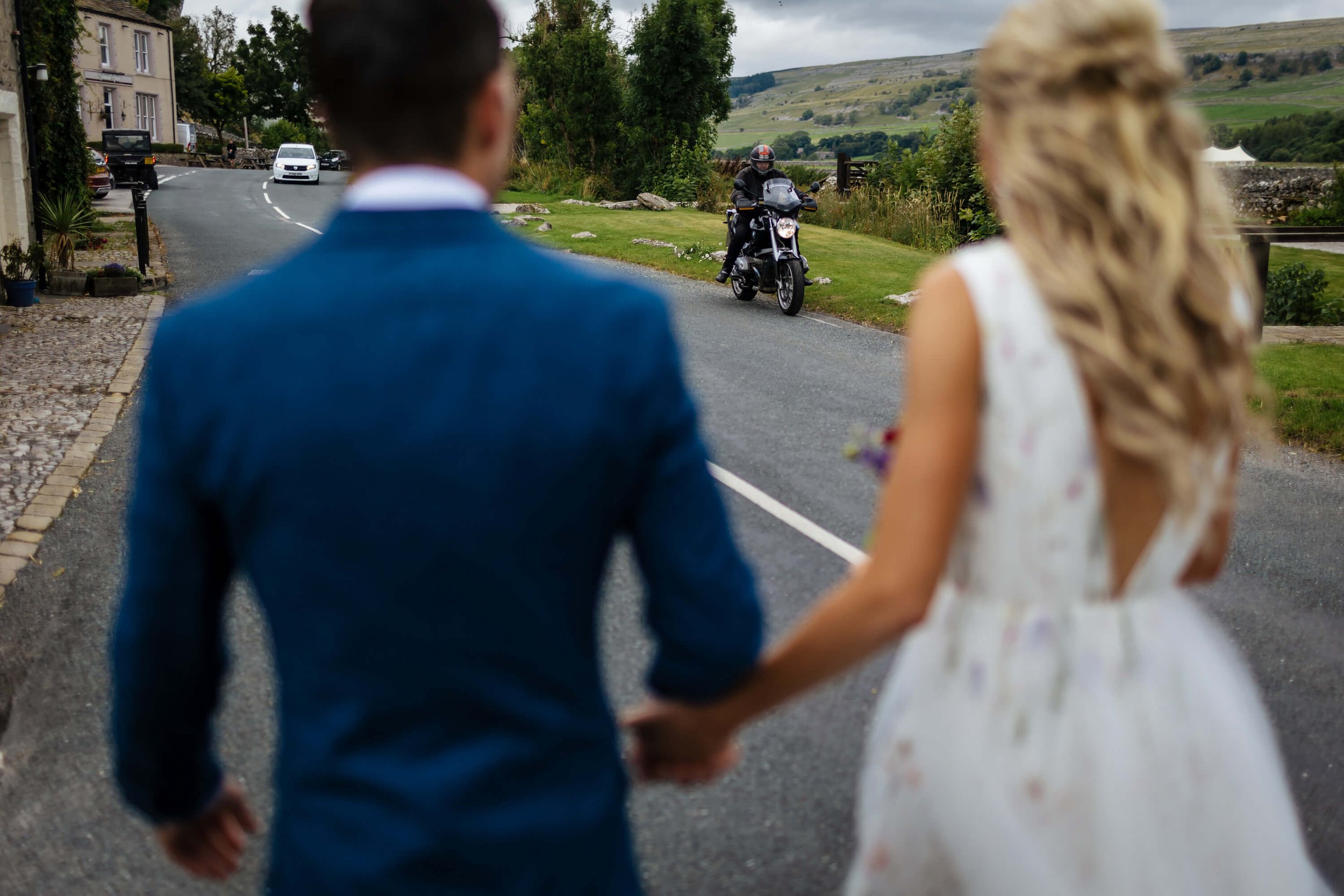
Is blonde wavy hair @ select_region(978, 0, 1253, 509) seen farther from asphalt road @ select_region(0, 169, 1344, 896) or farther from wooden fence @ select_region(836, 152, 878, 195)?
wooden fence @ select_region(836, 152, 878, 195)

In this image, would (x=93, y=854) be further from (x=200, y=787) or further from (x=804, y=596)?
(x=804, y=596)

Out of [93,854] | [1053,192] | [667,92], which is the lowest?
[93,854]

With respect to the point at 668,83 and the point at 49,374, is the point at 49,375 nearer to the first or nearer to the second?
the point at 49,374

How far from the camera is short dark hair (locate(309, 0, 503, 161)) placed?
1.26 meters

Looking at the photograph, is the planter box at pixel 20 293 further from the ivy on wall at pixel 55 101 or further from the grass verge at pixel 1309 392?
the grass verge at pixel 1309 392

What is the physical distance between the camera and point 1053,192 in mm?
1396

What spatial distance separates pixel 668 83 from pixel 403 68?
118 feet

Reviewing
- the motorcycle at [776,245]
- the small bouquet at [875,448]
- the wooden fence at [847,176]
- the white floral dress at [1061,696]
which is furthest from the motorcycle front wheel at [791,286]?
the wooden fence at [847,176]

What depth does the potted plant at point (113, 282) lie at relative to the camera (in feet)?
51.3

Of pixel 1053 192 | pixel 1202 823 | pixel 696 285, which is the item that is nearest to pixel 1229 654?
pixel 1202 823

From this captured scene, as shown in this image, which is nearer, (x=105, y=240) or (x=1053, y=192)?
(x=1053, y=192)

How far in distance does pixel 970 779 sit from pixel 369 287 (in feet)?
3.22

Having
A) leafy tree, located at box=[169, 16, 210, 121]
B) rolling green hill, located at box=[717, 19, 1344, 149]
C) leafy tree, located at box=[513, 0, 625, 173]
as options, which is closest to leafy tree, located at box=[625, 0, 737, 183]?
leafy tree, located at box=[513, 0, 625, 173]

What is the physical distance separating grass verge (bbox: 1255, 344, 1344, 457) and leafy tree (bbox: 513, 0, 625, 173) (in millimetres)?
28308
